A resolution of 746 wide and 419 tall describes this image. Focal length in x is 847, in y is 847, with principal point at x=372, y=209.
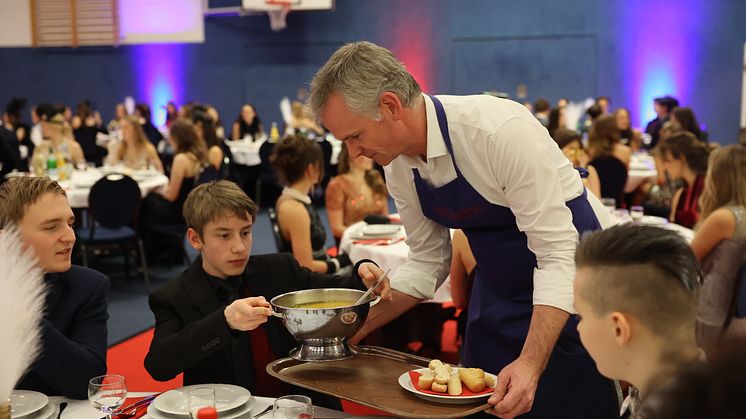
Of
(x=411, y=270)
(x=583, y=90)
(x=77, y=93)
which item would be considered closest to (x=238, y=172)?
(x=583, y=90)

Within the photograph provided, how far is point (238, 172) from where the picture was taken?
10.9 m

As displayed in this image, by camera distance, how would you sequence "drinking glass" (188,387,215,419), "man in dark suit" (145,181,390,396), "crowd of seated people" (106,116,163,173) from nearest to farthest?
"drinking glass" (188,387,215,419), "man in dark suit" (145,181,390,396), "crowd of seated people" (106,116,163,173)

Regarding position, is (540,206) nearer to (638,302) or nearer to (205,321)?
(638,302)

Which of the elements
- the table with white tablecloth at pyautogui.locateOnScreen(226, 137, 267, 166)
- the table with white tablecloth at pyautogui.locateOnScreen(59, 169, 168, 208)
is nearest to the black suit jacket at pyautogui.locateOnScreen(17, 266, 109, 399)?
the table with white tablecloth at pyautogui.locateOnScreen(59, 169, 168, 208)

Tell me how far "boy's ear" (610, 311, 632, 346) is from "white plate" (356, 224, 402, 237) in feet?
11.2

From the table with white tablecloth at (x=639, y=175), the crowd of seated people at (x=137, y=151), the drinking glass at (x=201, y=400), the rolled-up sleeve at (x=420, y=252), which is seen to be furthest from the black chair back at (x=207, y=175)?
the drinking glass at (x=201, y=400)

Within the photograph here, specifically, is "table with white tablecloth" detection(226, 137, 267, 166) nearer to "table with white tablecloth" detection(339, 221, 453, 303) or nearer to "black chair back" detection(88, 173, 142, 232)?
"black chair back" detection(88, 173, 142, 232)

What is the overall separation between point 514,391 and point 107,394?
0.89 m

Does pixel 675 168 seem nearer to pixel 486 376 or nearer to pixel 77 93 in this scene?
pixel 486 376

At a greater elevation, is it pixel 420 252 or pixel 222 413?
pixel 420 252

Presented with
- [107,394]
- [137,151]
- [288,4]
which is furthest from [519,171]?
[288,4]

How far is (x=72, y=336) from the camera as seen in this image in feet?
7.59

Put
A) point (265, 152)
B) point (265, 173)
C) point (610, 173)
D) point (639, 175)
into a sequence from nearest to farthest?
point (610, 173)
point (639, 175)
point (265, 152)
point (265, 173)

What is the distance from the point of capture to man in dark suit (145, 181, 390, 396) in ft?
7.42
